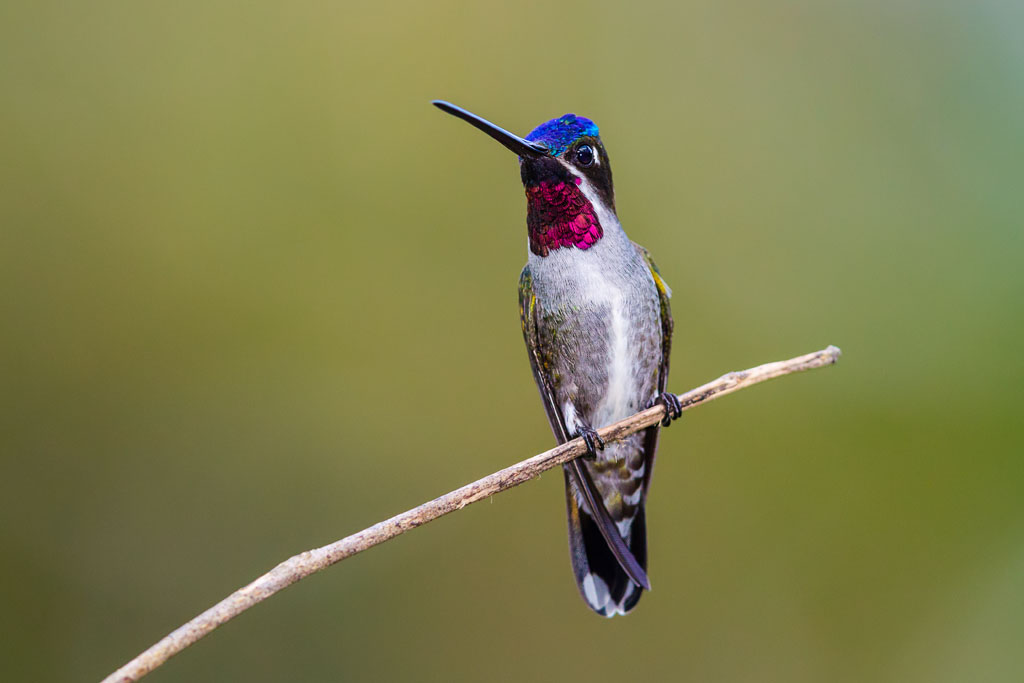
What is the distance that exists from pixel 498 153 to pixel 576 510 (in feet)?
5.59

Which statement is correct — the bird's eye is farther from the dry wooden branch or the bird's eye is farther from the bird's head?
the dry wooden branch

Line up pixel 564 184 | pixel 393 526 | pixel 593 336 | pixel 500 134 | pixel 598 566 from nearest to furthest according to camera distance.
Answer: pixel 393 526, pixel 500 134, pixel 564 184, pixel 593 336, pixel 598 566

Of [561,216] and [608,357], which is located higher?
[561,216]

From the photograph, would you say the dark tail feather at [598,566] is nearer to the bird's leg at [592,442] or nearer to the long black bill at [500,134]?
the bird's leg at [592,442]

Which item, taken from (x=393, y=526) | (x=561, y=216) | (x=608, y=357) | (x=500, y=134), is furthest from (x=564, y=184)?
(x=393, y=526)

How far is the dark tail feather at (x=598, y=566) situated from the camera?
6.08 feet

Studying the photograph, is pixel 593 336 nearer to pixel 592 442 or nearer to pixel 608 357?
pixel 608 357

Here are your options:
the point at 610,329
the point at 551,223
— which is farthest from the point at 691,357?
the point at 551,223

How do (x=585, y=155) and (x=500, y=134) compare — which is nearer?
(x=500, y=134)

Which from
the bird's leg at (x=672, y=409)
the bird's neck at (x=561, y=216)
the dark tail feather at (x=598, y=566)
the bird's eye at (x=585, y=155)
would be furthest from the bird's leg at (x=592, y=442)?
the bird's eye at (x=585, y=155)

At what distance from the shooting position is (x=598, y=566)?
75.9 inches

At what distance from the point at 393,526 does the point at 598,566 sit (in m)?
0.99

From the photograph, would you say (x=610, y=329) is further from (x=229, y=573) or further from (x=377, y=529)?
(x=229, y=573)

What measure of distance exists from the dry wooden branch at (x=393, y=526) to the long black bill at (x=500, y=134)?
1.90ft
